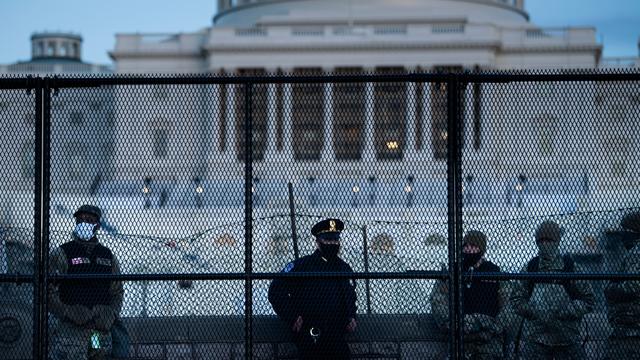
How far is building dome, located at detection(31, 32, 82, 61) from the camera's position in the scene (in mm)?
146750

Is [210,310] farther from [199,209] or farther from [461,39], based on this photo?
[461,39]

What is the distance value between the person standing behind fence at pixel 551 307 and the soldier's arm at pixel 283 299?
4.65ft

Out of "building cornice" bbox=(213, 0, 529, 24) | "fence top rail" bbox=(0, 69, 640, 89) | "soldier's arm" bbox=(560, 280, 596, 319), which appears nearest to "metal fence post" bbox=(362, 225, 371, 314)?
"fence top rail" bbox=(0, 69, 640, 89)

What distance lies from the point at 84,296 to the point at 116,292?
210mm

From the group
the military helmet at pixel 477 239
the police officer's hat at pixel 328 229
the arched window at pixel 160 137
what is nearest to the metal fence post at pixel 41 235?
the arched window at pixel 160 137

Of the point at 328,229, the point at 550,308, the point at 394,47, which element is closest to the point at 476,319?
the point at 550,308

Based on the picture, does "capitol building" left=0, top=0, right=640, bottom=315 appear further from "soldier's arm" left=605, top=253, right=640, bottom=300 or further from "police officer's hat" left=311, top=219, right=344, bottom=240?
"soldier's arm" left=605, top=253, right=640, bottom=300

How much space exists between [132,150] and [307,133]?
7.50 ft

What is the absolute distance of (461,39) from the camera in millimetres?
87750

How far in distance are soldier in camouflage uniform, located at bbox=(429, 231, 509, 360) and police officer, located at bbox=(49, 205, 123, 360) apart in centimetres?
206

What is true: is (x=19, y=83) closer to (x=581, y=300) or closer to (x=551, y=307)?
(x=551, y=307)

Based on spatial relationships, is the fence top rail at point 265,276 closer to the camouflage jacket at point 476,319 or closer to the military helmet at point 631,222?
the camouflage jacket at point 476,319

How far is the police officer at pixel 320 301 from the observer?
1180 centimetres

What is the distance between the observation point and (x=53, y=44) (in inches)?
5778
